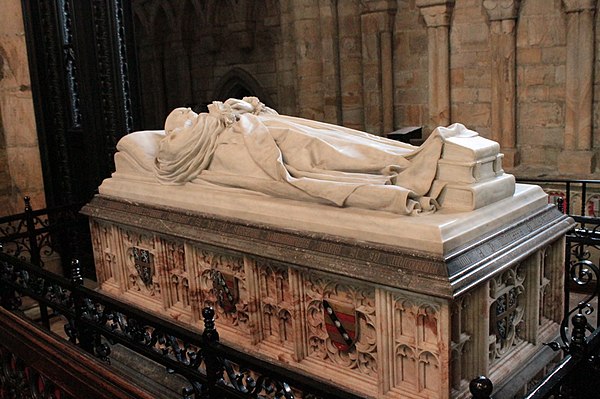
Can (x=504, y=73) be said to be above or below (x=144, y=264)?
A: above

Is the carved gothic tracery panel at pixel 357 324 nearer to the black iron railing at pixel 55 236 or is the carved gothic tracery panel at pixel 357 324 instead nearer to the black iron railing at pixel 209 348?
the black iron railing at pixel 209 348

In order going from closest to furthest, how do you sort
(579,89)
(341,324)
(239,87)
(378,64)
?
(341,324), (579,89), (378,64), (239,87)

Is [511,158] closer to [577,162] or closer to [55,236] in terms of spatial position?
[577,162]

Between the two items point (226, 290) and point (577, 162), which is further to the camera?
point (577, 162)

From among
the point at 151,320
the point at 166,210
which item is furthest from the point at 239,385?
the point at 166,210

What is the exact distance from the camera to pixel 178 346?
104 inches

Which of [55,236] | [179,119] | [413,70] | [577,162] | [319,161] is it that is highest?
[413,70]

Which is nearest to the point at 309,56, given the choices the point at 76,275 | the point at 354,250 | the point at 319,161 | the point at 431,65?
the point at 431,65

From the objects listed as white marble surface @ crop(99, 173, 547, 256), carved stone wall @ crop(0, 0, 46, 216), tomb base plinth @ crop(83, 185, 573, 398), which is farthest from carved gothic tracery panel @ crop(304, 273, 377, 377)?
carved stone wall @ crop(0, 0, 46, 216)

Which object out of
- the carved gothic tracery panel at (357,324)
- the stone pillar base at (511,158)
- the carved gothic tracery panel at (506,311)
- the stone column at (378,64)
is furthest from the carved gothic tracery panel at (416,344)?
the stone column at (378,64)

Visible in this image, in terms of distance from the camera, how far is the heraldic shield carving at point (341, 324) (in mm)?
2996

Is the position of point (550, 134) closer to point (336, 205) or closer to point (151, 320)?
point (336, 205)

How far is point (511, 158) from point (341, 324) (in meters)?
4.34

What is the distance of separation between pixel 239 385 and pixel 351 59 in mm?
6430
